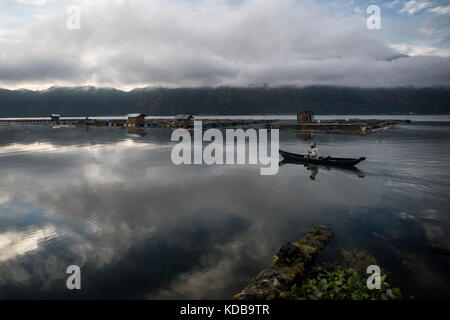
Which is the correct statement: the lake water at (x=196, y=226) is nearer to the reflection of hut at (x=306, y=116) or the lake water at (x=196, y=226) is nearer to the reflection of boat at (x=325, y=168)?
the reflection of boat at (x=325, y=168)

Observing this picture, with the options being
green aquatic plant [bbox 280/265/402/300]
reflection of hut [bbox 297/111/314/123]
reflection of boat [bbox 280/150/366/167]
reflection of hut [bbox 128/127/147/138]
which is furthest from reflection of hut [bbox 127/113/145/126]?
green aquatic plant [bbox 280/265/402/300]

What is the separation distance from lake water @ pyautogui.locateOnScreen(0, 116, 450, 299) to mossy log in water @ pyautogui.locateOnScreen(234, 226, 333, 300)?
0.94 metres

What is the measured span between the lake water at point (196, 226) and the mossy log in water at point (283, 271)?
941 mm

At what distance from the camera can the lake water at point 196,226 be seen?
10.2 m

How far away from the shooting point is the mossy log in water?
27.3 feet

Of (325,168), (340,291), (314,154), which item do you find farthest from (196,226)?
(314,154)

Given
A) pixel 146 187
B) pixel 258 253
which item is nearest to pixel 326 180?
pixel 258 253

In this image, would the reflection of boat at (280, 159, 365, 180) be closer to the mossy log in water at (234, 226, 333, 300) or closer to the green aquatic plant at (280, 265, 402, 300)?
the mossy log in water at (234, 226, 333, 300)

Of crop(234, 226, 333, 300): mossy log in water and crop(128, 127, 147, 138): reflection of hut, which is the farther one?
crop(128, 127, 147, 138): reflection of hut

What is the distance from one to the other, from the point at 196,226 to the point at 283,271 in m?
6.97

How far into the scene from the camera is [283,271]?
9.45 metres

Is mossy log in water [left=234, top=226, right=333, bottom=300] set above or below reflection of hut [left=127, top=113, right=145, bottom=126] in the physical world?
below
